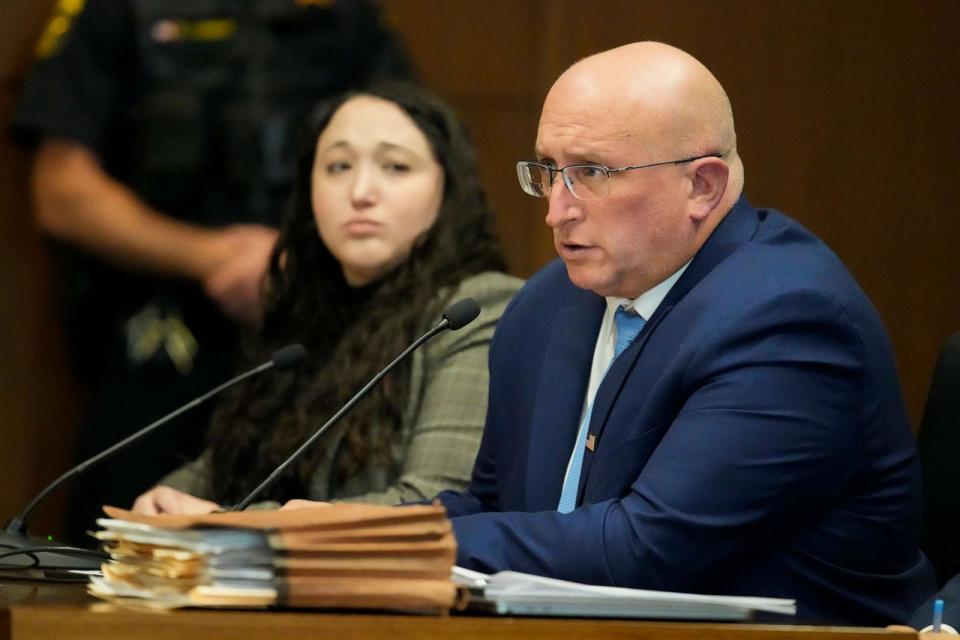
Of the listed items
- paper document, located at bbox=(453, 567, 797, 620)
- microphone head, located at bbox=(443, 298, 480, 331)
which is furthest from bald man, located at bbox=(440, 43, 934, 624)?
paper document, located at bbox=(453, 567, 797, 620)

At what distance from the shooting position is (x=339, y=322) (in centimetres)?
346

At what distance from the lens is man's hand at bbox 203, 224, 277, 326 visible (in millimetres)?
3873

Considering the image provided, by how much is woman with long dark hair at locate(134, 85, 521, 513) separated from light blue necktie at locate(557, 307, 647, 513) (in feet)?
1.89

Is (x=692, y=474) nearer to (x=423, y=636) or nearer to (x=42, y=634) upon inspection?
(x=423, y=636)

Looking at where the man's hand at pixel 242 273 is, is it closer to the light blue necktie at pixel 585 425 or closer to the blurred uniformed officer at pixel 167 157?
the blurred uniformed officer at pixel 167 157

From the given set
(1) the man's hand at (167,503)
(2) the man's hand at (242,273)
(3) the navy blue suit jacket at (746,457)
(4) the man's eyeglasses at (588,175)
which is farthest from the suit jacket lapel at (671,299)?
(2) the man's hand at (242,273)

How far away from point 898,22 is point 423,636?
3270 millimetres

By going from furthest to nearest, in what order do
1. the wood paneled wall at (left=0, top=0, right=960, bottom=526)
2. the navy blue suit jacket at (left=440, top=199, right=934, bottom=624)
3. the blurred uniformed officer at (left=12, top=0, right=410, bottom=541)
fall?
1. the wood paneled wall at (left=0, top=0, right=960, bottom=526)
2. the blurred uniformed officer at (left=12, top=0, right=410, bottom=541)
3. the navy blue suit jacket at (left=440, top=199, right=934, bottom=624)

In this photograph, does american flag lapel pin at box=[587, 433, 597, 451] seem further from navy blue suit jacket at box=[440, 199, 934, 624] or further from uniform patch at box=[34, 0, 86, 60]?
uniform patch at box=[34, 0, 86, 60]

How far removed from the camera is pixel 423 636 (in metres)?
1.69

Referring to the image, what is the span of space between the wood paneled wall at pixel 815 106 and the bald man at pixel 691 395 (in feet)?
6.37

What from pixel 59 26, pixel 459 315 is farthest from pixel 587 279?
pixel 59 26

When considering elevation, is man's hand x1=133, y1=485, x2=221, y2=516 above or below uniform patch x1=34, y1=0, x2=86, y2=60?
below

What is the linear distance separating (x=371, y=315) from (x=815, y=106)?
1772 millimetres
